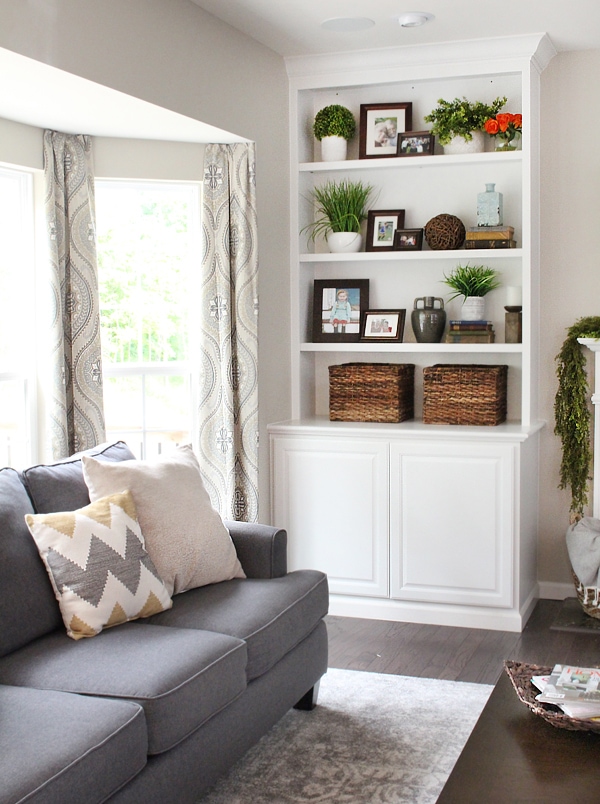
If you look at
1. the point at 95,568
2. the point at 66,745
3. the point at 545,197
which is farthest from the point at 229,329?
the point at 66,745

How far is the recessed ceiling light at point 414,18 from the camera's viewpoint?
3.84 meters

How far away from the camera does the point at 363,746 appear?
2959mm

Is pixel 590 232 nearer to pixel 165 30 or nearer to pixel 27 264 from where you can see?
pixel 165 30

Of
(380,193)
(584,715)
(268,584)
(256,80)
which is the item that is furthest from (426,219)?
(584,715)

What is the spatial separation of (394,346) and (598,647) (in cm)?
166

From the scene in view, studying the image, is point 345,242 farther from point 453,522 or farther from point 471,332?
point 453,522

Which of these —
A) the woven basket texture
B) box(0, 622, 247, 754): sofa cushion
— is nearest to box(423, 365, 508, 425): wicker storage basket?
the woven basket texture

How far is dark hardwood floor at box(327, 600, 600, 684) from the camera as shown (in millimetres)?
3664

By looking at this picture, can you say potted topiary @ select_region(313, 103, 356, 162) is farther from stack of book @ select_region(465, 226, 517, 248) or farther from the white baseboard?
the white baseboard

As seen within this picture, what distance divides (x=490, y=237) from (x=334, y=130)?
37.6 inches

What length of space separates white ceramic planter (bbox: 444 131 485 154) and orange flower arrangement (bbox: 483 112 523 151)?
2.8 inches

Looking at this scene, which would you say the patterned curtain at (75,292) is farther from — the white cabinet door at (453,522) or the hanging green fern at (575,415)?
the hanging green fern at (575,415)

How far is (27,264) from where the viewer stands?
12.7 feet

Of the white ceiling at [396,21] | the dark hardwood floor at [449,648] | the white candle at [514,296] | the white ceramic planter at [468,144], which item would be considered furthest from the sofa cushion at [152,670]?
the white ceramic planter at [468,144]
